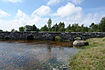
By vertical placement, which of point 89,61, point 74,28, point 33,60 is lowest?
point 33,60

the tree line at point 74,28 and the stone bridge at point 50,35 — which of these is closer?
the stone bridge at point 50,35

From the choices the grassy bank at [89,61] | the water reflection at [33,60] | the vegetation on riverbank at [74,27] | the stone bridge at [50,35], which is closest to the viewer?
the grassy bank at [89,61]

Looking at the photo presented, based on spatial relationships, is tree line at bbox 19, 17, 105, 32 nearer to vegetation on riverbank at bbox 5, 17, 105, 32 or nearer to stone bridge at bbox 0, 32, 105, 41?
vegetation on riverbank at bbox 5, 17, 105, 32

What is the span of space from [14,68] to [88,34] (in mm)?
27020

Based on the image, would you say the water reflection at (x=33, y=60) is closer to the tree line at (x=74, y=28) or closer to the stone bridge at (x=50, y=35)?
the stone bridge at (x=50, y=35)

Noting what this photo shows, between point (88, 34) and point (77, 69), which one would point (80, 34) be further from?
point (77, 69)

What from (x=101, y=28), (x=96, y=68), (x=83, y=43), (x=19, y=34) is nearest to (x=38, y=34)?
(x=19, y=34)

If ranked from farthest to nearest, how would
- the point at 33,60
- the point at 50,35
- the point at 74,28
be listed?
the point at 74,28 < the point at 50,35 < the point at 33,60

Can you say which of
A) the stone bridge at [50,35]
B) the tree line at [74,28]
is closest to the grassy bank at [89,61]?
the stone bridge at [50,35]

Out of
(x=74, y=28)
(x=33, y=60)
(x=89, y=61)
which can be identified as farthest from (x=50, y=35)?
(x=74, y=28)

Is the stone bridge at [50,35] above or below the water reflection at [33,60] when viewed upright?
above

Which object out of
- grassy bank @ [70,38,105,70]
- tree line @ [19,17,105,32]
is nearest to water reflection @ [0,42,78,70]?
grassy bank @ [70,38,105,70]

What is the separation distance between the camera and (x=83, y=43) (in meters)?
17.0

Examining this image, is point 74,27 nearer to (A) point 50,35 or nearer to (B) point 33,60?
(A) point 50,35
